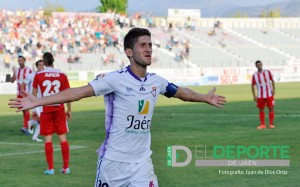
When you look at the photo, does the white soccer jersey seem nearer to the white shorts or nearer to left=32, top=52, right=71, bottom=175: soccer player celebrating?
the white shorts

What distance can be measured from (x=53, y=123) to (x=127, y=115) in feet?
24.0

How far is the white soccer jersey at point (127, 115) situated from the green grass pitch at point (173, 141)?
16.8 feet

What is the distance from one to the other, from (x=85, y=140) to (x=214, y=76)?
44.0 meters

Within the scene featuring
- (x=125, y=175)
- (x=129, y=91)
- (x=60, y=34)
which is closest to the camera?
(x=125, y=175)

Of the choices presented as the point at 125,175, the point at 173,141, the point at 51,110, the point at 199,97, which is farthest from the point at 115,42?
the point at 125,175

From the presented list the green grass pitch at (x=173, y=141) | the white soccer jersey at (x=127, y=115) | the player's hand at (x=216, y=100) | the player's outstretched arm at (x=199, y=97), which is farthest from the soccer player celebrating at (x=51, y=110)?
the white soccer jersey at (x=127, y=115)

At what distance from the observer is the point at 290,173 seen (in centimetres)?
1402

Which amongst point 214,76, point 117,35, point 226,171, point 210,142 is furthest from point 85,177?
point 117,35

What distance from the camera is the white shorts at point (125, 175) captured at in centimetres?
780

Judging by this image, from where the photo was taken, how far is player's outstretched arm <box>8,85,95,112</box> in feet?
24.2

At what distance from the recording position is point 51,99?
7.51 meters

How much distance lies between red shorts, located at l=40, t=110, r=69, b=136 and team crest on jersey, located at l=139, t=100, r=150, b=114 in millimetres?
7109

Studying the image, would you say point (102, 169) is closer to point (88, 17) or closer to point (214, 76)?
point (214, 76)

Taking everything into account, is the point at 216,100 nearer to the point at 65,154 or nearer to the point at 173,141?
the point at 65,154
